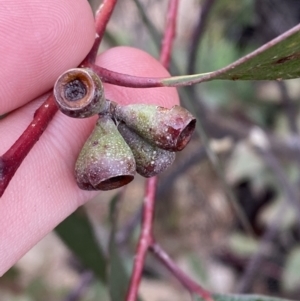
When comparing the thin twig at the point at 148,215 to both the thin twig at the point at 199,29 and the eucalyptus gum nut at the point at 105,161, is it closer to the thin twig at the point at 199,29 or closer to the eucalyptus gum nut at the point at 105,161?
the eucalyptus gum nut at the point at 105,161

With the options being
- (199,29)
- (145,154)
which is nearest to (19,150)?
(145,154)

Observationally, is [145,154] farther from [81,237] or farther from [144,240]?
[81,237]

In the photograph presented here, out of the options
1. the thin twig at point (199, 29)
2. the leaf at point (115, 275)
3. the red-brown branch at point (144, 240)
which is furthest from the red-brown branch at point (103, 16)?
the thin twig at point (199, 29)

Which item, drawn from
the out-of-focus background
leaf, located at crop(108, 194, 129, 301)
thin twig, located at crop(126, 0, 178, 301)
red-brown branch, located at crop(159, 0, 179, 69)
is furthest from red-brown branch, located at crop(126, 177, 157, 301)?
the out-of-focus background

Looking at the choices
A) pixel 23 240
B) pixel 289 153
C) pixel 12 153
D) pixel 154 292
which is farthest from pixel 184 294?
pixel 12 153

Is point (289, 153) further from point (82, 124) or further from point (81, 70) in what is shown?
point (81, 70)

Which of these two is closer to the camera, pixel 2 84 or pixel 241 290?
pixel 2 84
